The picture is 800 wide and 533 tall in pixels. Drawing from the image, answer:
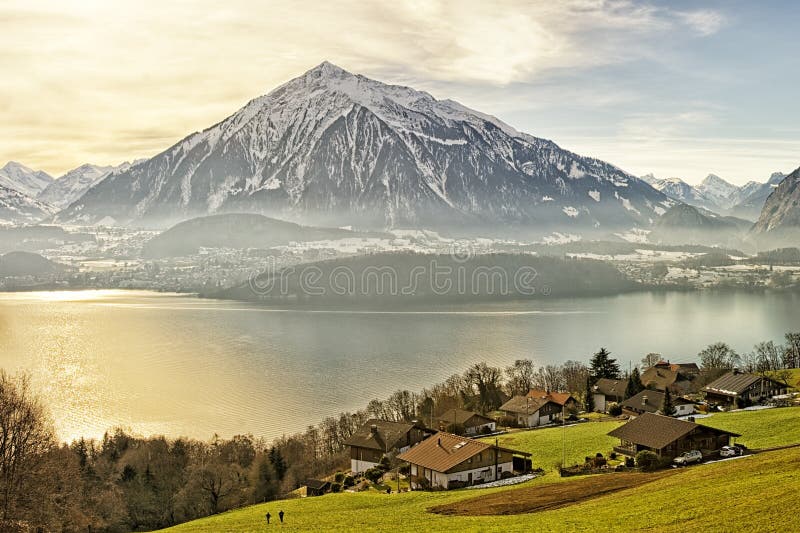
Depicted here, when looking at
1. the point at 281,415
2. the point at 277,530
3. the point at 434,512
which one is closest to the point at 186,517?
the point at 277,530

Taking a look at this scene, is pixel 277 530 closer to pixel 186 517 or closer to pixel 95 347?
pixel 186 517

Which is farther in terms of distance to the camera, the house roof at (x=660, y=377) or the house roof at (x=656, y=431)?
the house roof at (x=660, y=377)

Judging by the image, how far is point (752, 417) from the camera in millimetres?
37062

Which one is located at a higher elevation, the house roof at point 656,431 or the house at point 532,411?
the house roof at point 656,431

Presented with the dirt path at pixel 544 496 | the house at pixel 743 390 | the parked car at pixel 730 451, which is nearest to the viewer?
the dirt path at pixel 544 496

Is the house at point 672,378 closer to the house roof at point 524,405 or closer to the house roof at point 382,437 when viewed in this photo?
the house roof at point 524,405

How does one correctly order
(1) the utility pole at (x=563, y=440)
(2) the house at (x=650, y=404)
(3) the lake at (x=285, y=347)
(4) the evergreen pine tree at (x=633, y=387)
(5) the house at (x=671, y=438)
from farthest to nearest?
(3) the lake at (x=285, y=347) → (4) the evergreen pine tree at (x=633, y=387) → (2) the house at (x=650, y=404) → (1) the utility pole at (x=563, y=440) → (5) the house at (x=671, y=438)

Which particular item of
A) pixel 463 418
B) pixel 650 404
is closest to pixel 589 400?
pixel 650 404

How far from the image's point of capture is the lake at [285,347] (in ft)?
216

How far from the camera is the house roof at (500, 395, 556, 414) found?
49.2m

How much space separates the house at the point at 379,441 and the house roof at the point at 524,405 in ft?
32.9

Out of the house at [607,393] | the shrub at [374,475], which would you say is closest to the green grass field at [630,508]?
the shrub at [374,475]

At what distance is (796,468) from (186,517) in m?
29.9

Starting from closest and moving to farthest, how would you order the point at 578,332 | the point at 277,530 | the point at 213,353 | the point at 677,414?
the point at 277,530 → the point at 677,414 → the point at 213,353 → the point at 578,332
